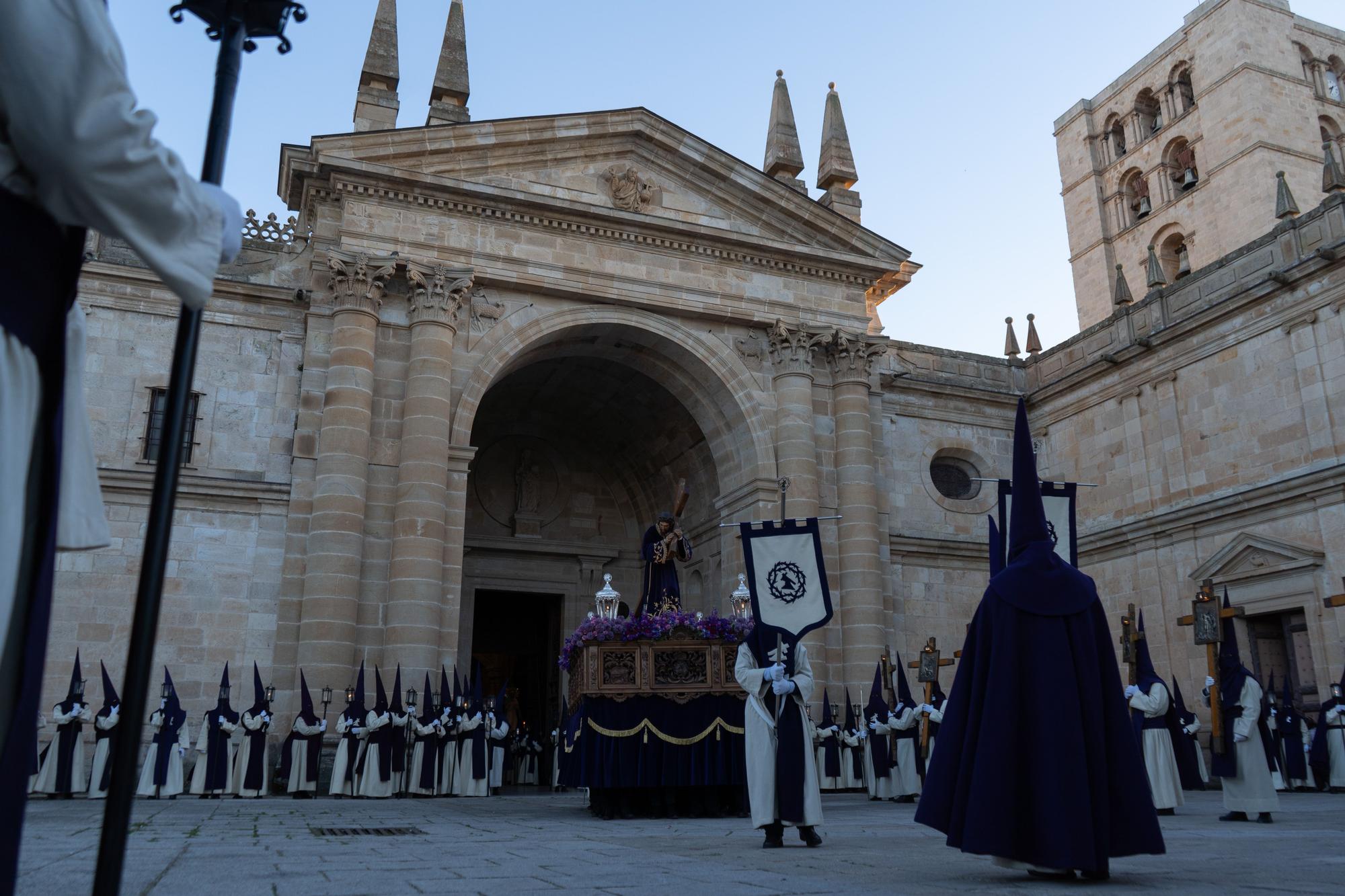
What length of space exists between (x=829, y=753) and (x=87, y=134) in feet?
56.7

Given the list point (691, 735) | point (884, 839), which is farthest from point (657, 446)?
point (884, 839)

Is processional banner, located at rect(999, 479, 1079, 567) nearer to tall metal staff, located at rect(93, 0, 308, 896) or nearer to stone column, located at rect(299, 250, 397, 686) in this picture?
tall metal staff, located at rect(93, 0, 308, 896)

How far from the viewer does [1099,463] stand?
23391 millimetres

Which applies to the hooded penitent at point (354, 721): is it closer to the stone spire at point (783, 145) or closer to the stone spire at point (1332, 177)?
the stone spire at point (783, 145)

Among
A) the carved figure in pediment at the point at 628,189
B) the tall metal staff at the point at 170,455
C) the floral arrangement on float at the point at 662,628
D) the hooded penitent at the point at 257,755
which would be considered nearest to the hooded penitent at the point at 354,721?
the hooded penitent at the point at 257,755

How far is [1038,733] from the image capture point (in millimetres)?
5457

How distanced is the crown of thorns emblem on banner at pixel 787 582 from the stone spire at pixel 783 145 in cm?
1498

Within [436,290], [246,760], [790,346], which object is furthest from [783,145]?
[246,760]

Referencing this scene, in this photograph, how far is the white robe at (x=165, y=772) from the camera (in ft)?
49.6

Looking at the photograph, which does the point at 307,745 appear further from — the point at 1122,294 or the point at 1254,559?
the point at 1122,294

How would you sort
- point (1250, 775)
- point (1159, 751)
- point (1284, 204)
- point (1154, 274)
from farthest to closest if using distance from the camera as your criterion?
point (1154, 274), point (1284, 204), point (1159, 751), point (1250, 775)

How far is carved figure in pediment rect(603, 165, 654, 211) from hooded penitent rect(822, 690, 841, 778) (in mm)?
10160

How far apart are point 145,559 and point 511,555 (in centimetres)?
2171

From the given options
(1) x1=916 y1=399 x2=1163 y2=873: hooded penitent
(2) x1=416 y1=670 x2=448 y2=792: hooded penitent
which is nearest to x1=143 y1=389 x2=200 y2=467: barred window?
(2) x1=416 y1=670 x2=448 y2=792: hooded penitent
